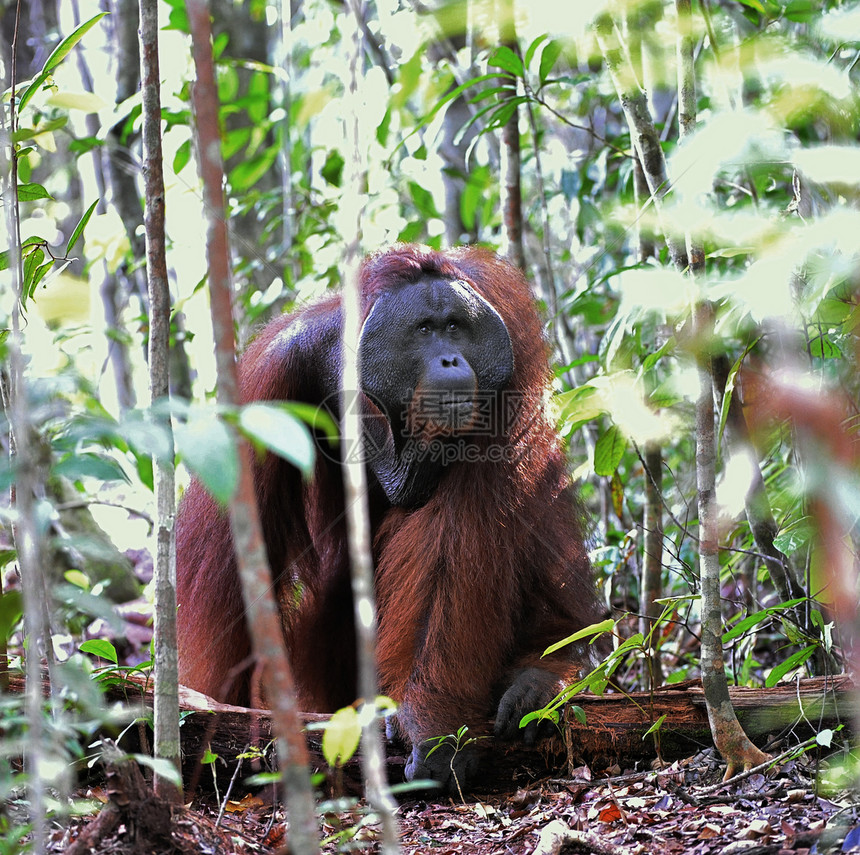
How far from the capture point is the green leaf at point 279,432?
1.22 meters

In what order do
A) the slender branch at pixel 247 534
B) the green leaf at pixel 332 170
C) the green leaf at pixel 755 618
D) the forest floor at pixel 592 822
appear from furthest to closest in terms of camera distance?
the green leaf at pixel 332 170, the green leaf at pixel 755 618, the forest floor at pixel 592 822, the slender branch at pixel 247 534

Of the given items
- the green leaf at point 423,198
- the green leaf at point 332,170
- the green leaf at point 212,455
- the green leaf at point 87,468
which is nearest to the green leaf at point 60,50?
the green leaf at point 87,468

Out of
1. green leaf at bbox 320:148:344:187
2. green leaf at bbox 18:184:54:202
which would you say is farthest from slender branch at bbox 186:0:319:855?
green leaf at bbox 320:148:344:187

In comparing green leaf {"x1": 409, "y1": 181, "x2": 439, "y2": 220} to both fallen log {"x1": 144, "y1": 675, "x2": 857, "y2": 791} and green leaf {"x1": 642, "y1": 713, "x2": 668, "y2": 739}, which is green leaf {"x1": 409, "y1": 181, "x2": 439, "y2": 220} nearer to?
fallen log {"x1": 144, "y1": 675, "x2": 857, "y2": 791}

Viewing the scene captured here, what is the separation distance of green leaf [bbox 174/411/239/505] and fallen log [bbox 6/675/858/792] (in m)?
1.74

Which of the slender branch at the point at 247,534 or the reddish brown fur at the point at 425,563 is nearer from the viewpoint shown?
the slender branch at the point at 247,534

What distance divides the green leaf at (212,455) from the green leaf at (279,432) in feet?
0.13

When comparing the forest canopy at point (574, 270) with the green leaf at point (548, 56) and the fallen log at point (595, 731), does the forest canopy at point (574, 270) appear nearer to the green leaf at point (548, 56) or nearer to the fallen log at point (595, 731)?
the green leaf at point (548, 56)

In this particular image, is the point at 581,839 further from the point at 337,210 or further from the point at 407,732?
the point at 337,210

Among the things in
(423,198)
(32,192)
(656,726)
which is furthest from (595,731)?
(423,198)

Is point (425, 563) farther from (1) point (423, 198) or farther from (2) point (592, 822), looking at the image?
(1) point (423, 198)

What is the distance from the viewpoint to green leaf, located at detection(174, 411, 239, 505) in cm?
123

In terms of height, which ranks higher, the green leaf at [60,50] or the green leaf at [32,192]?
the green leaf at [60,50]

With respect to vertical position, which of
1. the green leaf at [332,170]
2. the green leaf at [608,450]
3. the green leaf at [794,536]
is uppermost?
the green leaf at [332,170]
